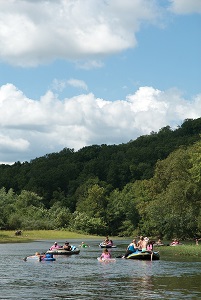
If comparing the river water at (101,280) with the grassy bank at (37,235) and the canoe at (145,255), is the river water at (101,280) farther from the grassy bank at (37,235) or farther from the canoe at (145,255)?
A: the grassy bank at (37,235)

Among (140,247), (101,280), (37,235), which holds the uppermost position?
(37,235)

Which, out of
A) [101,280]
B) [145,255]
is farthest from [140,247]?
[101,280]

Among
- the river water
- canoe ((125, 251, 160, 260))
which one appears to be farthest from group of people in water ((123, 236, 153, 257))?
the river water

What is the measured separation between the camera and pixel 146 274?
43844mm

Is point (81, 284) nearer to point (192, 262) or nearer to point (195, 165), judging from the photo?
point (192, 262)

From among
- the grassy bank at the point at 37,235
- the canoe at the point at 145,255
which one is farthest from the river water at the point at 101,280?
the grassy bank at the point at 37,235

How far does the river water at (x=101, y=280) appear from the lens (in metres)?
32.6

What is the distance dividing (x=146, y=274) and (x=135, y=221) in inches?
4441

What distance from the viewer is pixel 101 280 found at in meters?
39.9

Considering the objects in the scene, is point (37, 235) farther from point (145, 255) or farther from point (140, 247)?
point (145, 255)

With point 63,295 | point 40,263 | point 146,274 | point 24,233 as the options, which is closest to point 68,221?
point 24,233

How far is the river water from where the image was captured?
32.6 m

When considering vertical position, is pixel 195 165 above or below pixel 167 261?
above

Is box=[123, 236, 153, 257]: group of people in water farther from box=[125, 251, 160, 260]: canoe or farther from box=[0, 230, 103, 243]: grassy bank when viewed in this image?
box=[0, 230, 103, 243]: grassy bank
